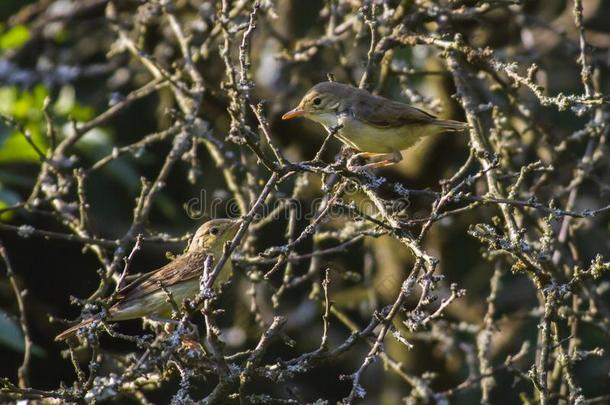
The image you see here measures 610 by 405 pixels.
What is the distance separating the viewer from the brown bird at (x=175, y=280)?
189 inches

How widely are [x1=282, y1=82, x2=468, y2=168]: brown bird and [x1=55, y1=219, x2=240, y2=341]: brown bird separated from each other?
827mm

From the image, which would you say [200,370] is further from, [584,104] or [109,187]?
[109,187]

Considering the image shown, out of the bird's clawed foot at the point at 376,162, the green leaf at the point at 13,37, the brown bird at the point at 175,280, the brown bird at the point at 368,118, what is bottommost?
the brown bird at the point at 175,280

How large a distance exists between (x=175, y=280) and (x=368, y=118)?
1465mm

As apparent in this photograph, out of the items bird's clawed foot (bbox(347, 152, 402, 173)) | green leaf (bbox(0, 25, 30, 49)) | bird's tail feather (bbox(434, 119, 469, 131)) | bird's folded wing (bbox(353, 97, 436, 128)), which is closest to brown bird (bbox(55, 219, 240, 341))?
bird's clawed foot (bbox(347, 152, 402, 173))

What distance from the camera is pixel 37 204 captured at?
479cm

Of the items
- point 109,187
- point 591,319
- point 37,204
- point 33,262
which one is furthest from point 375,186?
point 33,262

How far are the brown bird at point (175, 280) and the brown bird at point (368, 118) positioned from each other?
0.83m

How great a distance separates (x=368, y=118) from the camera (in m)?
5.23

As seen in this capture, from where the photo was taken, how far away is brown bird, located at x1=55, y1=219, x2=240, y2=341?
4.79 m

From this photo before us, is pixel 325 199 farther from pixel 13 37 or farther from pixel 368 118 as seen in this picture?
pixel 13 37

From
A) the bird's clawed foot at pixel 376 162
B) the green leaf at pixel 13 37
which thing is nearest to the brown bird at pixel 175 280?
the bird's clawed foot at pixel 376 162

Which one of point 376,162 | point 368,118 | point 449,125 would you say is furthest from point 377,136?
point 449,125

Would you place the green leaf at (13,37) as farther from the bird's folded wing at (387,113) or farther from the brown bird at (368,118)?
the bird's folded wing at (387,113)
